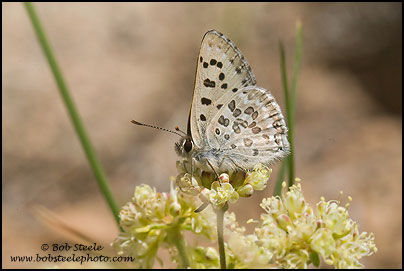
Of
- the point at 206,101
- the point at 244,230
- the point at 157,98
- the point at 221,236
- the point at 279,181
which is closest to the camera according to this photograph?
the point at 221,236

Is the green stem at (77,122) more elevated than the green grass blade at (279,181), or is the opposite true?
the green stem at (77,122)

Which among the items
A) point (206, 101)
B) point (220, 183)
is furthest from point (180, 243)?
point (206, 101)

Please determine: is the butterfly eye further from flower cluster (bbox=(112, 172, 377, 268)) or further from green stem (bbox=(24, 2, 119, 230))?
green stem (bbox=(24, 2, 119, 230))

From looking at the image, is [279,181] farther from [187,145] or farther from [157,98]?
[157,98]

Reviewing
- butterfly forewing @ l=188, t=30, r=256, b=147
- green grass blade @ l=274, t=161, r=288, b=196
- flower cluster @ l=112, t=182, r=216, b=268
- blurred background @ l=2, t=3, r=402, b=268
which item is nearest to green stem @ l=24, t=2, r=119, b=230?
flower cluster @ l=112, t=182, r=216, b=268

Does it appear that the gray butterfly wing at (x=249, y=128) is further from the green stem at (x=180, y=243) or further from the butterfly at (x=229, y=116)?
the green stem at (x=180, y=243)

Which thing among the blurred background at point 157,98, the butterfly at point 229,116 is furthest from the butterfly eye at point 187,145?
the blurred background at point 157,98
